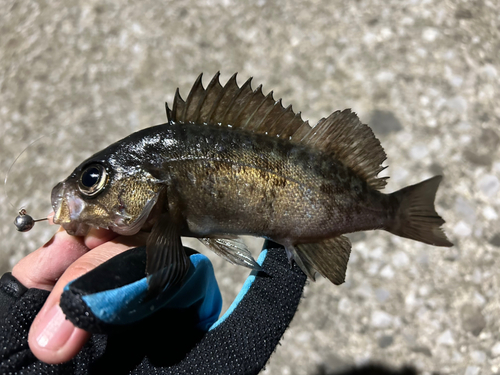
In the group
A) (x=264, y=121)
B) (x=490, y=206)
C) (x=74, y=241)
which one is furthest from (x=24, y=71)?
(x=490, y=206)

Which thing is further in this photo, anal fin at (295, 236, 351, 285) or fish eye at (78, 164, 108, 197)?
anal fin at (295, 236, 351, 285)

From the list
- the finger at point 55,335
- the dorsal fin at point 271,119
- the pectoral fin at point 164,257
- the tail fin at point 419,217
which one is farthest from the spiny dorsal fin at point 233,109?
the finger at point 55,335

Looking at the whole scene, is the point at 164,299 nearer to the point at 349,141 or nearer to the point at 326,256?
the point at 326,256

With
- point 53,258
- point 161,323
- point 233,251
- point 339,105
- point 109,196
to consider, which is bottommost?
point 339,105

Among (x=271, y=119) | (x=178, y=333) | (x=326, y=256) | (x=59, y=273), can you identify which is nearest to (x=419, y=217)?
(x=326, y=256)

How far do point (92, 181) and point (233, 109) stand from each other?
1.92 feet

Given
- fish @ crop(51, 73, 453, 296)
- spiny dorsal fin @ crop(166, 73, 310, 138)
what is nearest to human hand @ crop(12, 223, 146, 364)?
fish @ crop(51, 73, 453, 296)

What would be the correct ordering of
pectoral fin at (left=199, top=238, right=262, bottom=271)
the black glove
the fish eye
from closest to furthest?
the black glove < the fish eye < pectoral fin at (left=199, top=238, right=262, bottom=271)

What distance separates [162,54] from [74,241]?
1986 millimetres

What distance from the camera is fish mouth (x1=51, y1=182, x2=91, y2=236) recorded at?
1250mm

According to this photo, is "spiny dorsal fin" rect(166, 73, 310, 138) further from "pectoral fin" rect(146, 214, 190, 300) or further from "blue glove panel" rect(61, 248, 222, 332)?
"blue glove panel" rect(61, 248, 222, 332)

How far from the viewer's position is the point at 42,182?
257 cm

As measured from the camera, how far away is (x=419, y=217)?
144cm

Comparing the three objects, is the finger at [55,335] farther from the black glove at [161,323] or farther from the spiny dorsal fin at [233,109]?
the spiny dorsal fin at [233,109]
